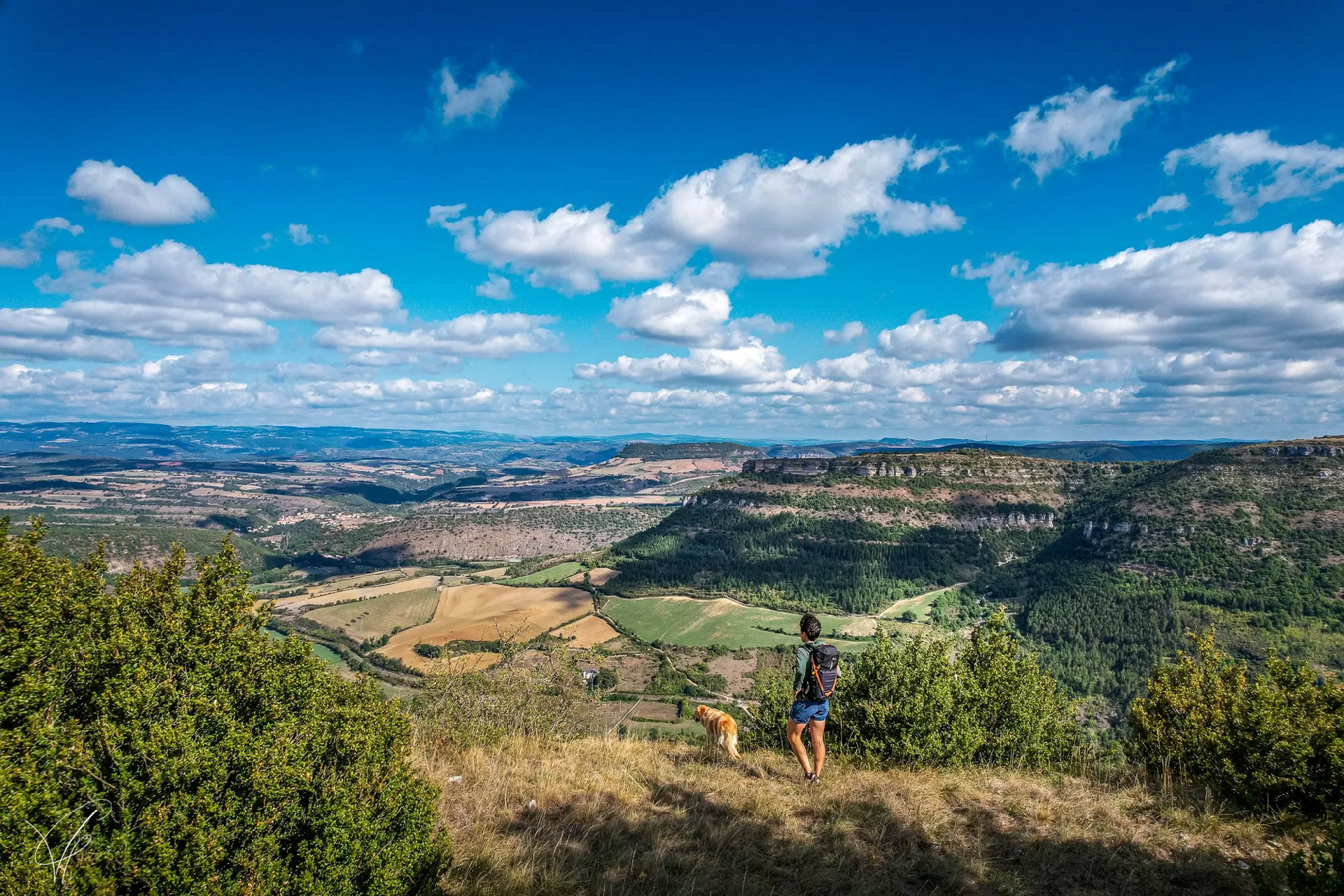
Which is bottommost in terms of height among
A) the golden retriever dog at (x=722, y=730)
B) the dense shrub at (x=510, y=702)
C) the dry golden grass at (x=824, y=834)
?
the dense shrub at (x=510, y=702)

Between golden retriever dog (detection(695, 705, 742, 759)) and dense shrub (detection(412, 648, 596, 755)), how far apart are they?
4.54 m

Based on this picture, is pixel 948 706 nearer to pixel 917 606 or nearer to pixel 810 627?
pixel 810 627

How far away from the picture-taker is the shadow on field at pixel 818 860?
794 centimetres

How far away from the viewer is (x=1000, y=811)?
33.5 ft

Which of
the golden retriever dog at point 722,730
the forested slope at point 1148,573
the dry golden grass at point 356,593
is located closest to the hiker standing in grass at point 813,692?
the golden retriever dog at point 722,730

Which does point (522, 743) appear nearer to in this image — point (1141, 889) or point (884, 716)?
point (884, 716)

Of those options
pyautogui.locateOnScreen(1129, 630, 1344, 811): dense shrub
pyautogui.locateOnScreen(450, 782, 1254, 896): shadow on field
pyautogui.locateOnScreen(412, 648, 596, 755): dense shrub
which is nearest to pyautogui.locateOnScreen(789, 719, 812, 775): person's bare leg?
pyautogui.locateOnScreen(450, 782, 1254, 896): shadow on field

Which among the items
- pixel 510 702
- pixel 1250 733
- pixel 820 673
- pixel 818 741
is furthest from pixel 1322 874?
pixel 510 702

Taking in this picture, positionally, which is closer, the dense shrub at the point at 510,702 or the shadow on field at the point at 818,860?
the shadow on field at the point at 818,860

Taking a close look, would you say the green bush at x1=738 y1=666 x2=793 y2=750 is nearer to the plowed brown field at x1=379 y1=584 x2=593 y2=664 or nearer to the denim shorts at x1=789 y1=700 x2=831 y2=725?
the denim shorts at x1=789 y1=700 x2=831 y2=725

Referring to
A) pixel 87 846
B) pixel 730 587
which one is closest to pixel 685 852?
pixel 87 846

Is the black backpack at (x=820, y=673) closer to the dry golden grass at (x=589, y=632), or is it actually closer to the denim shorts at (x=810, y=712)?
the denim shorts at (x=810, y=712)

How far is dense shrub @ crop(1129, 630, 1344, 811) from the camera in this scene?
10078 millimetres

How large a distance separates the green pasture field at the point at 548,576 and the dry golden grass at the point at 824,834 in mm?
167402
